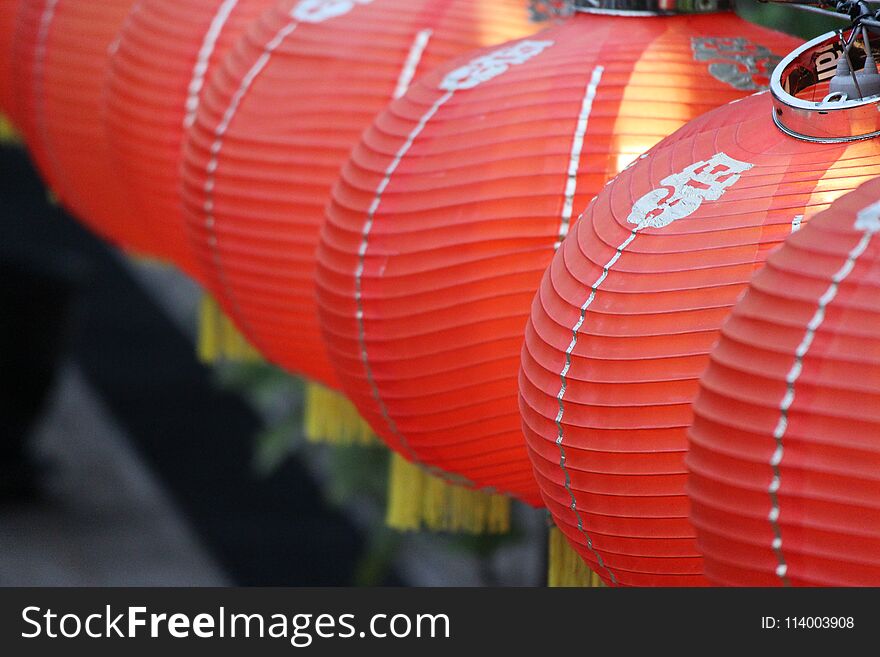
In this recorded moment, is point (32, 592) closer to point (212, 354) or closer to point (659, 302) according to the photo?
point (659, 302)

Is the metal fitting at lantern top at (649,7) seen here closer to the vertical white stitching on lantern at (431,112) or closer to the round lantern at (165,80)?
the vertical white stitching on lantern at (431,112)

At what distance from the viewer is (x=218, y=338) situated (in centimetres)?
185

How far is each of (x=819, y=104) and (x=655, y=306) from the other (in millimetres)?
169

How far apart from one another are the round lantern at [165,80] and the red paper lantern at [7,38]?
427 mm

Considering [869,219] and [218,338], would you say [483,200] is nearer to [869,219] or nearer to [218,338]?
[869,219]

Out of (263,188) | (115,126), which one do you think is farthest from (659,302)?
(115,126)

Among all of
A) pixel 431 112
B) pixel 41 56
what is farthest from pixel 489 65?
pixel 41 56

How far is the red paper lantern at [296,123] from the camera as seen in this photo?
1.31 m

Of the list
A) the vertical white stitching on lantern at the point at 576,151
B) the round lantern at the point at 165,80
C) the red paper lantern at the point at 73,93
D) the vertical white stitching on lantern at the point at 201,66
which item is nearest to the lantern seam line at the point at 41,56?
the red paper lantern at the point at 73,93

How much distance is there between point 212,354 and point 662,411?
112 centimetres

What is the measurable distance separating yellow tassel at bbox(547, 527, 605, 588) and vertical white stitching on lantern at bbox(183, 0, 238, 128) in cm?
65

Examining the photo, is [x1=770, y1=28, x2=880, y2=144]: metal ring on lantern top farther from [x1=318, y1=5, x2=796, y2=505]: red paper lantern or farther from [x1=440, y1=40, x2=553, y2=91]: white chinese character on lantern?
[x1=440, y1=40, x2=553, y2=91]: white chinese character on lantern

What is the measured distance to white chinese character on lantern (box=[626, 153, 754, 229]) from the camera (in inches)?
34.0

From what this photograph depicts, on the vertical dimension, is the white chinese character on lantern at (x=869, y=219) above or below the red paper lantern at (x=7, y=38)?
below
